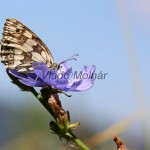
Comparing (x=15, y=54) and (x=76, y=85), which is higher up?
(x=15, y=54)

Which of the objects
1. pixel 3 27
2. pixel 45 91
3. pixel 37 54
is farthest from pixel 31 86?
pixel 3 27

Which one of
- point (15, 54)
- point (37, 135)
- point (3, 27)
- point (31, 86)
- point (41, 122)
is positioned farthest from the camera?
point (41, 122)

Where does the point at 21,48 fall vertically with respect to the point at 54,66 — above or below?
above

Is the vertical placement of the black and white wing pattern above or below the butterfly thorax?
above

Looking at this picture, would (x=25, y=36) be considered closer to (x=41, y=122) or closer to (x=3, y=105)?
(x=41, y=122)

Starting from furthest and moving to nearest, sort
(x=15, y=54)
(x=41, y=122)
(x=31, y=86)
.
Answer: (x=41, y=122) → (x=15, y=54) → (x=31, y=86)
